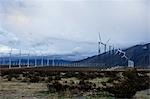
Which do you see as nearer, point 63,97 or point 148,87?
point 63,97

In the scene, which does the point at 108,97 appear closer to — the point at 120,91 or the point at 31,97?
the point at 120,91

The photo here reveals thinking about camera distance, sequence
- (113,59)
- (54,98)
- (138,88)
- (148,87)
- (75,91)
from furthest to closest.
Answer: (113,59), (148,87), (138,88), (75,91), (54,98)

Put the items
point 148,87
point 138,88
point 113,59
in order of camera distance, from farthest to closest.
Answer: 1. point 113,59
2. point 148,87
3. point 138,88

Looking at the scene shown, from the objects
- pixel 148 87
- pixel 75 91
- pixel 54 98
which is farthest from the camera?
pixel 148 87

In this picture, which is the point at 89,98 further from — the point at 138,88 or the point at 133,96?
the point at 138,88

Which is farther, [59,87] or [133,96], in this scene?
[59,87]

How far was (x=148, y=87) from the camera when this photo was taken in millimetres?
32594

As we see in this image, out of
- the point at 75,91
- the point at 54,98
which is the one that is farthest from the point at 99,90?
the point at 54,98

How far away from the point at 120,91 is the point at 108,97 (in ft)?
3.68

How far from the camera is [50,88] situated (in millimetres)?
30031

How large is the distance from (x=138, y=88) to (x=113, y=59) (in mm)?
165669

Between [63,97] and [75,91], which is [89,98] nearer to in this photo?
[63,97]

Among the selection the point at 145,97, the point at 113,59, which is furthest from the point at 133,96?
the point at 113,59

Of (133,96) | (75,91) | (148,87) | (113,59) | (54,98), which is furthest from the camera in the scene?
(113,59)
